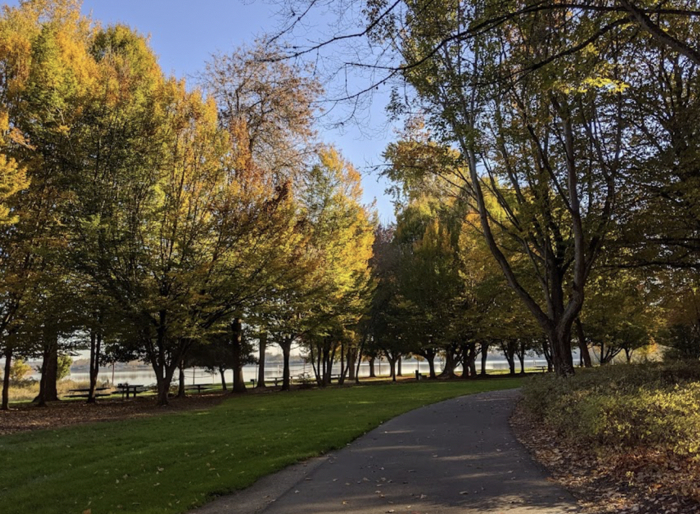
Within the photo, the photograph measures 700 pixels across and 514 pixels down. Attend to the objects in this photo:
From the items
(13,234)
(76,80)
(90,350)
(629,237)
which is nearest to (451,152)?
(629,237)

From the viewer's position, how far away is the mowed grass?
577 cm

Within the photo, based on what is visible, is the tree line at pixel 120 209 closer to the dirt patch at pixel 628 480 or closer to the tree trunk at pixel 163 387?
the tree trunk at pixel 163 387

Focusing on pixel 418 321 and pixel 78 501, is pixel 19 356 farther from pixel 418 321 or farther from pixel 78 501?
pixel 418 321

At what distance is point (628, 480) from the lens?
5.47 m

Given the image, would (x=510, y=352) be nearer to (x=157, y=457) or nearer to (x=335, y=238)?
(x=335, y=238)

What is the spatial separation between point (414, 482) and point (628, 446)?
259 centimetres

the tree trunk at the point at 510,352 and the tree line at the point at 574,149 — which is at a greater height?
the tree line at the point at 574,149

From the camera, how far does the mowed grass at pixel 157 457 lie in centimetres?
577

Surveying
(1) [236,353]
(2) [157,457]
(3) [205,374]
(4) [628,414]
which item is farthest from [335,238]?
(3) [205,374]

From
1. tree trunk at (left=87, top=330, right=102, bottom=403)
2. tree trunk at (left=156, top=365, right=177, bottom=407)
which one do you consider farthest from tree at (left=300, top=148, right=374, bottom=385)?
tree trunk at (left=87, top=330, right=102, bottom=403)

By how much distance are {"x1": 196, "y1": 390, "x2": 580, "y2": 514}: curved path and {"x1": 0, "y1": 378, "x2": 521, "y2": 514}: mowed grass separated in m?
0.50

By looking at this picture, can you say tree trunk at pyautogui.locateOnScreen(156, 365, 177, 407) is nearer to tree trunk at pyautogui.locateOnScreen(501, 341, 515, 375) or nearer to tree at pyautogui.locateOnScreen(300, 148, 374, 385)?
tree at pyautogui.locateOnScreen(300, 148, 374, 385)

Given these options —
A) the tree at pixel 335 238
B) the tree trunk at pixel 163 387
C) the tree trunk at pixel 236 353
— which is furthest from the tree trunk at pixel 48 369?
the tree at pixel 335 238

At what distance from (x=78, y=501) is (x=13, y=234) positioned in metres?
14.2
